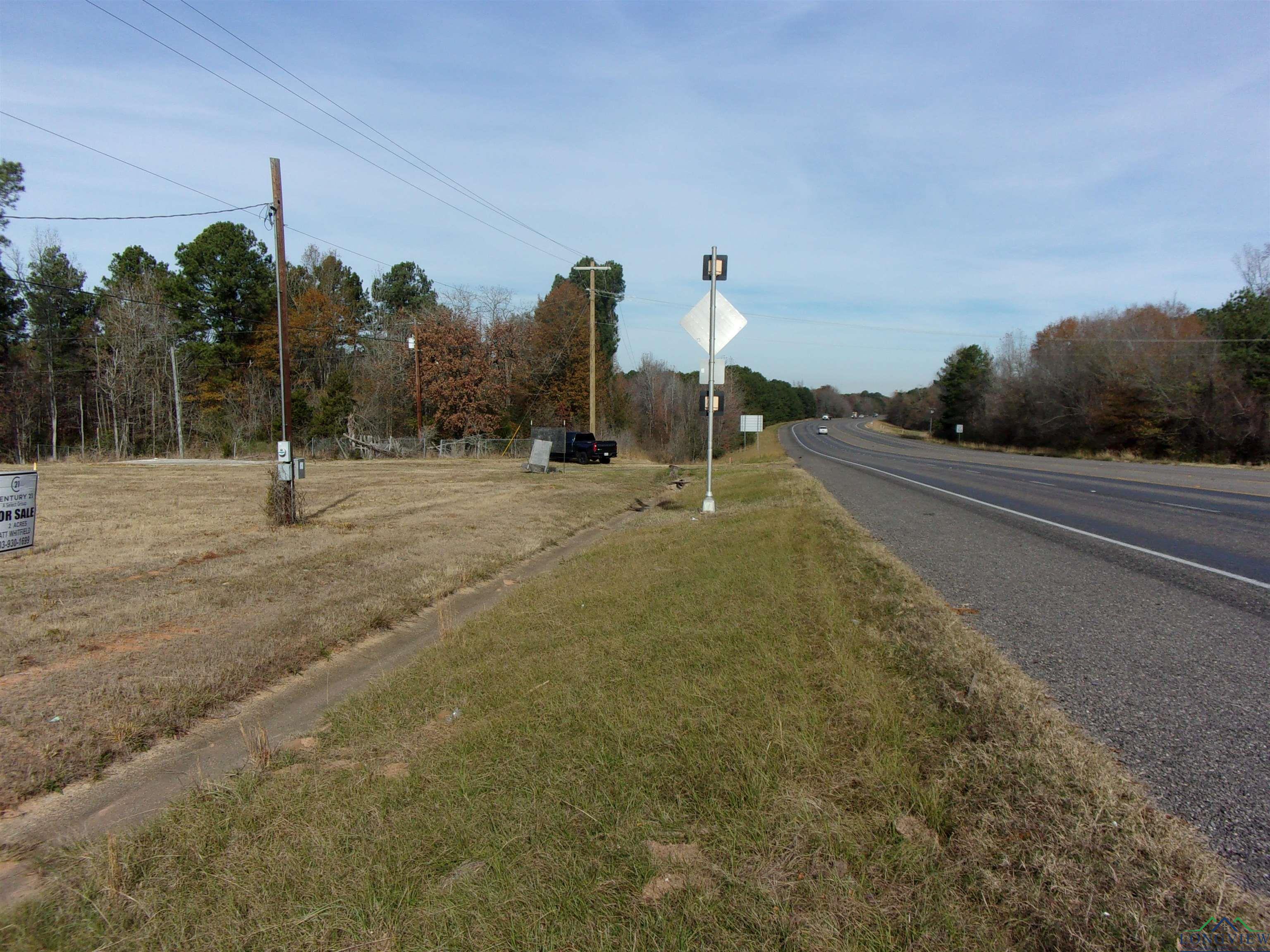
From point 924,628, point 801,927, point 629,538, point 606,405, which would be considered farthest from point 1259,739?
point 606,405

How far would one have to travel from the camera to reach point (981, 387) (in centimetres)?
7644

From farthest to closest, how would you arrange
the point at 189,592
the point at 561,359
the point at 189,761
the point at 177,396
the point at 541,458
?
the point at 561,359, the point at 177,396, the point at 541,458, the point at 189,592, the point at 189,761

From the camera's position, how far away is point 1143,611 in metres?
5.81

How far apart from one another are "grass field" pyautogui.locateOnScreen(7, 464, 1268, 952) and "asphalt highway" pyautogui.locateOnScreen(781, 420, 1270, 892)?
328 mm

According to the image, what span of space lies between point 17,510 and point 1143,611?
11430mm

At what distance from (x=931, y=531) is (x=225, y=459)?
4377 cm

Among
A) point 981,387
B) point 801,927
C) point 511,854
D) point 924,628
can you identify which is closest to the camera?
point 801,927

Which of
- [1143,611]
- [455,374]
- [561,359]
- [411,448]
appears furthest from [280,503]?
[561,359]

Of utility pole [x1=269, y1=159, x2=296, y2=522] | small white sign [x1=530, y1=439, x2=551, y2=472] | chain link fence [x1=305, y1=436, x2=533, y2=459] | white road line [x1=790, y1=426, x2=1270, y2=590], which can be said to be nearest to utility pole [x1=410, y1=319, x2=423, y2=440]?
chain link fence [x1=305, y1=436, x2=533, y2=459]

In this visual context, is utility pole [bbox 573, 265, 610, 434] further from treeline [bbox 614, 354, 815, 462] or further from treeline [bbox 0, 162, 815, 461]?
treeline [bbox 614, 354, 815, 462]

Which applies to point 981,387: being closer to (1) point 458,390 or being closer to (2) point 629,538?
(1) point 458,390

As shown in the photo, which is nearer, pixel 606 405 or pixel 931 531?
pixel 931 531

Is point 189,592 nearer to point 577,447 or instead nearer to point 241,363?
point 577,447

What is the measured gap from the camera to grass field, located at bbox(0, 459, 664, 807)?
16.4 feet
